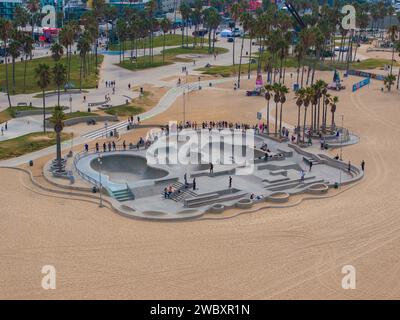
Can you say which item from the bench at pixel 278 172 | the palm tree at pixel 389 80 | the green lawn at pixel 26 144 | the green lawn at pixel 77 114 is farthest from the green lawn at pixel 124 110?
the palm tree at pixel 389 80

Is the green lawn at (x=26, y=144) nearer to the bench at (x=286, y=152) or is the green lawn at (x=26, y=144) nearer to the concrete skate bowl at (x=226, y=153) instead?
the concrete skate bowl at (x=226, y=153)

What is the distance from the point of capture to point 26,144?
73312mm

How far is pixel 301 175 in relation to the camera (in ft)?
198

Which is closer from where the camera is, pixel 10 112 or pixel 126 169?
pixel 126 169

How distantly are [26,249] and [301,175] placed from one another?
30080mm

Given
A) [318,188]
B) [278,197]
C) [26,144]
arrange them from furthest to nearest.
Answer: [26,144] → [318,188] → [278,197]

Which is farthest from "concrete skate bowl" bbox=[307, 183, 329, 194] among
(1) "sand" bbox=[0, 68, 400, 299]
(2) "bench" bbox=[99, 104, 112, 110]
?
(2) "bench" bbox=[99, 104, 112, 110]

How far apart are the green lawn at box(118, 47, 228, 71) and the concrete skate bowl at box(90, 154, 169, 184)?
80074mm

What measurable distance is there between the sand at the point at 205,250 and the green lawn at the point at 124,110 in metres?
35.4

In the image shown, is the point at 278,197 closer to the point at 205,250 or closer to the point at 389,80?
the point at 205,250

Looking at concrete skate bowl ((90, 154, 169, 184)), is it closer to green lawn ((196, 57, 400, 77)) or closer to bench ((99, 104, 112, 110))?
bench ((99, 104, 112, 110))

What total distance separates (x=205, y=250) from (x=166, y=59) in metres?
121

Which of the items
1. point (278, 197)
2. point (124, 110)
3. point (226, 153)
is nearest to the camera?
point (278, 197)

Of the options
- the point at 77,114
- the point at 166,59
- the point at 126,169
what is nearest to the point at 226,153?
the point at 126,169
